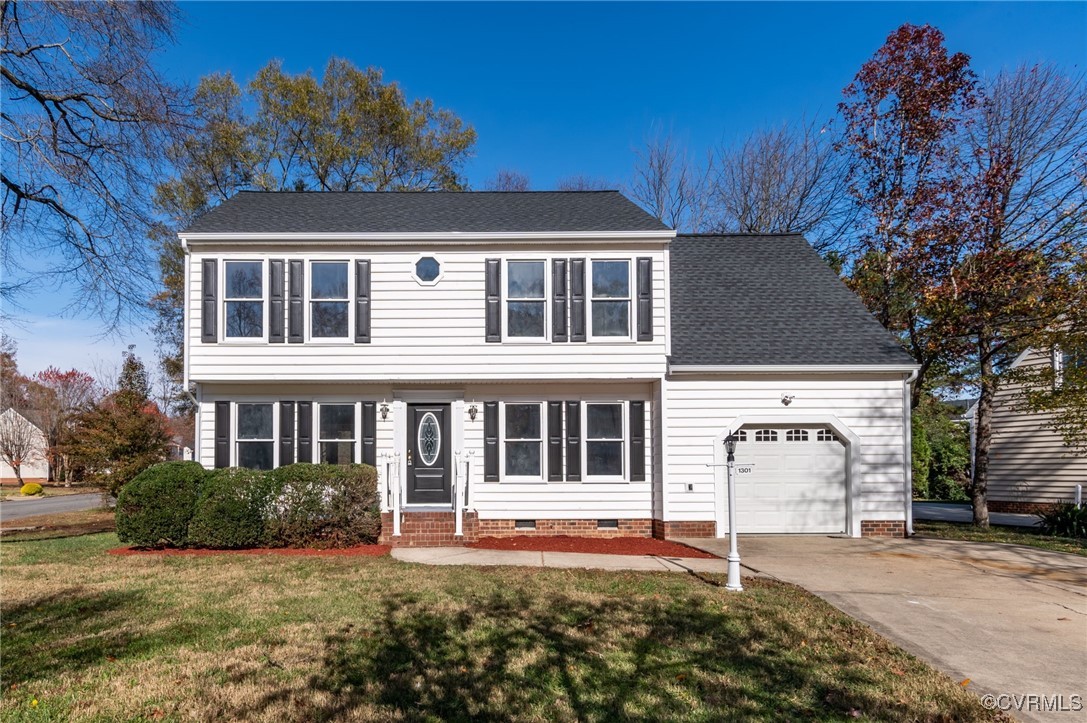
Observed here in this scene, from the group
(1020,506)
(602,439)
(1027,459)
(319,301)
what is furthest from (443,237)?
(1020,506)

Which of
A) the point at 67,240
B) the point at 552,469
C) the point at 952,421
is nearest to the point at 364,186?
the point at 67,240

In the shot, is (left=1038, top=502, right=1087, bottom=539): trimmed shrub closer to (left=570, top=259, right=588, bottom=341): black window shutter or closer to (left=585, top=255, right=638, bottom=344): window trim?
(left=585, top=255, right=638, bottom=344): window trim

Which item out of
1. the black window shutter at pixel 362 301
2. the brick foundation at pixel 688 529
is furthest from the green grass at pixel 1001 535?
the black window shutter at pixel 362 301

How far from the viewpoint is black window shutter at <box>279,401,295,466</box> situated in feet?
38.7

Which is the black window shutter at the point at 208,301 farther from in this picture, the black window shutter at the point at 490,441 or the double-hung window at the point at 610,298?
the double-hung window at the point at 610,298

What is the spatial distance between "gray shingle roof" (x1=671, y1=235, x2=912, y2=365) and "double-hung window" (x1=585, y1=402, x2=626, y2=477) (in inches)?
61.7

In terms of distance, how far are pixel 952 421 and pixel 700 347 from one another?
839 inches

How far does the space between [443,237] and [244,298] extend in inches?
149

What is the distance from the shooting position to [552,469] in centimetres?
1197

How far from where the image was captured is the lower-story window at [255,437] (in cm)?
1185

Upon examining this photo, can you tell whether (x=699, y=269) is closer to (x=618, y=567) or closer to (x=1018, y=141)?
(x=618, y=567)

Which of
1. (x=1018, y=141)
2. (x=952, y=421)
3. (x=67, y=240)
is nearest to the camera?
(x=67, y=240)

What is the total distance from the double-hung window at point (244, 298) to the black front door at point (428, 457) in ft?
10.5

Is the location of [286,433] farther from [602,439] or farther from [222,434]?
[602,439]
